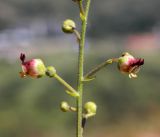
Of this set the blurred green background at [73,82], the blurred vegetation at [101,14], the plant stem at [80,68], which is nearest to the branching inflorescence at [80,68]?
the plant stem at [80,68]

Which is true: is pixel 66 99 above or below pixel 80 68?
below

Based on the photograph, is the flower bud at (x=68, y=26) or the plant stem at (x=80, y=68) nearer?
the plant stem at (x=80, y=68)

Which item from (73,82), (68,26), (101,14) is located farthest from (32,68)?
(101,14)

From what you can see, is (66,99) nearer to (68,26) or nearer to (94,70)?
(68,26)

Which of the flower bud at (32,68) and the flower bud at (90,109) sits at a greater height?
the flower bud at (32,68)

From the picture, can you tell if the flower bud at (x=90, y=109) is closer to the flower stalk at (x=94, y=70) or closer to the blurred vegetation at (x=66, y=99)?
the flower stalk at (x=94, y=70)

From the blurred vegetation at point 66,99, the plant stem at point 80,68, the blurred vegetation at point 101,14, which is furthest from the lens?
the blurred vegetation at point 101,14

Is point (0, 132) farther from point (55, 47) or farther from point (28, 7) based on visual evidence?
point (28, 7)

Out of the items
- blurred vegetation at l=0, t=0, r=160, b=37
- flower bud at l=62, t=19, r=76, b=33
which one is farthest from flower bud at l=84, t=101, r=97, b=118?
blurred vegetation at l=0, t=0, r=160, b=37
